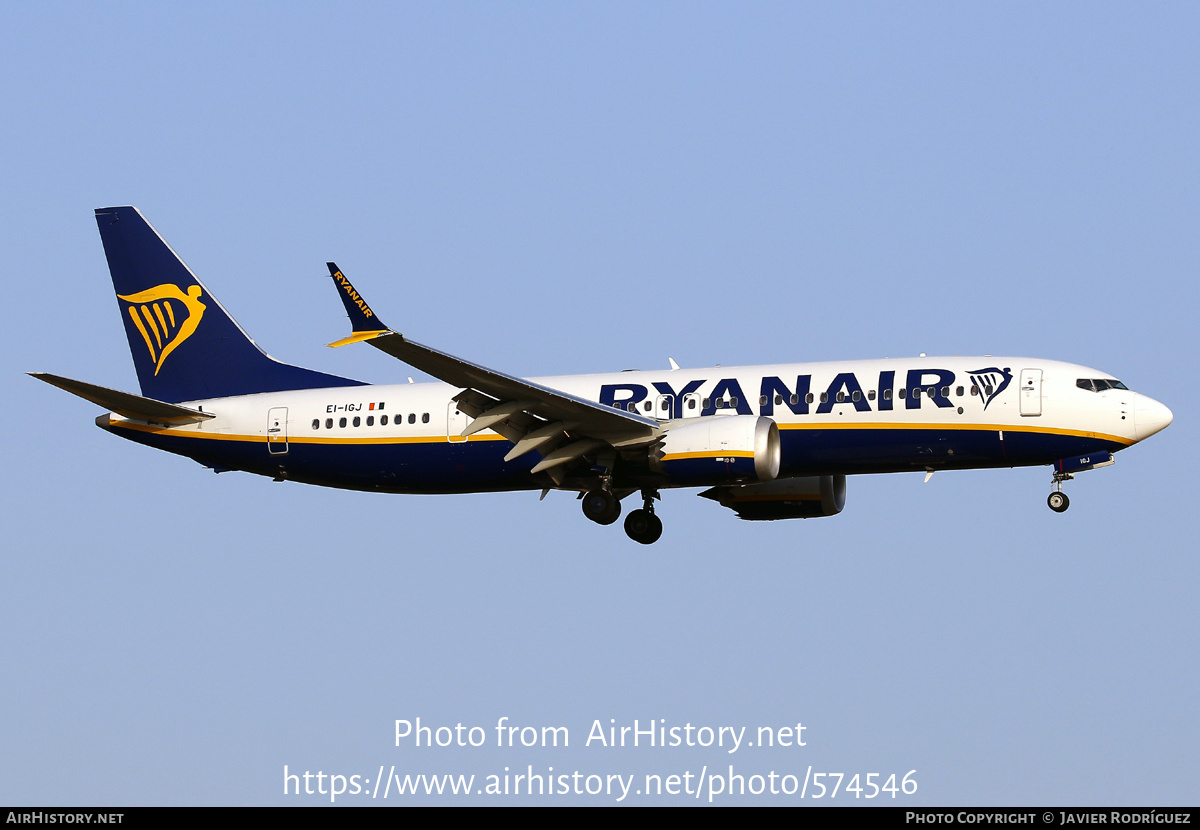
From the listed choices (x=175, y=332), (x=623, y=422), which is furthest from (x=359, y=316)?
(x=175, y=332)

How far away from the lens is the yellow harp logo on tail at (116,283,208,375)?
149 feet

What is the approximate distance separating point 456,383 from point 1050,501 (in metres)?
14.7

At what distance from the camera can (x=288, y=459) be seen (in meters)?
42.9

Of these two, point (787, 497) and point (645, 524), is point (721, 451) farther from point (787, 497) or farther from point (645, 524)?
point (787, 497)

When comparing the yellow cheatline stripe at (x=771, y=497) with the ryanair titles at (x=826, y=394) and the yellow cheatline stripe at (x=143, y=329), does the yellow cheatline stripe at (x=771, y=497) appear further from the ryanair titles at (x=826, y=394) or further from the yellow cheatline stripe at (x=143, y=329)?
the yellow cheatline stripe at (x=143, y=329)

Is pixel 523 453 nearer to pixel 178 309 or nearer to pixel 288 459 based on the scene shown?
pixel 288 459

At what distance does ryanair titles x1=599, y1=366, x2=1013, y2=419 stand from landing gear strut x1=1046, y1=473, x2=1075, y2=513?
2.60m

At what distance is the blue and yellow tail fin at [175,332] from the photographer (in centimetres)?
4475

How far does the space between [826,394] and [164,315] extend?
64.6 feet

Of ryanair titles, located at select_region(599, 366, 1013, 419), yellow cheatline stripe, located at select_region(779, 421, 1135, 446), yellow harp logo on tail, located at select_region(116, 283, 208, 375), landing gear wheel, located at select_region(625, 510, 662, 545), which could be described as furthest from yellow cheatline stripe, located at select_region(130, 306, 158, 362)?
yellow cheatline stripe, located at select_region(779, 421, 1135, 446)

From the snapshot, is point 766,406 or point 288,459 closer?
point 766,406
